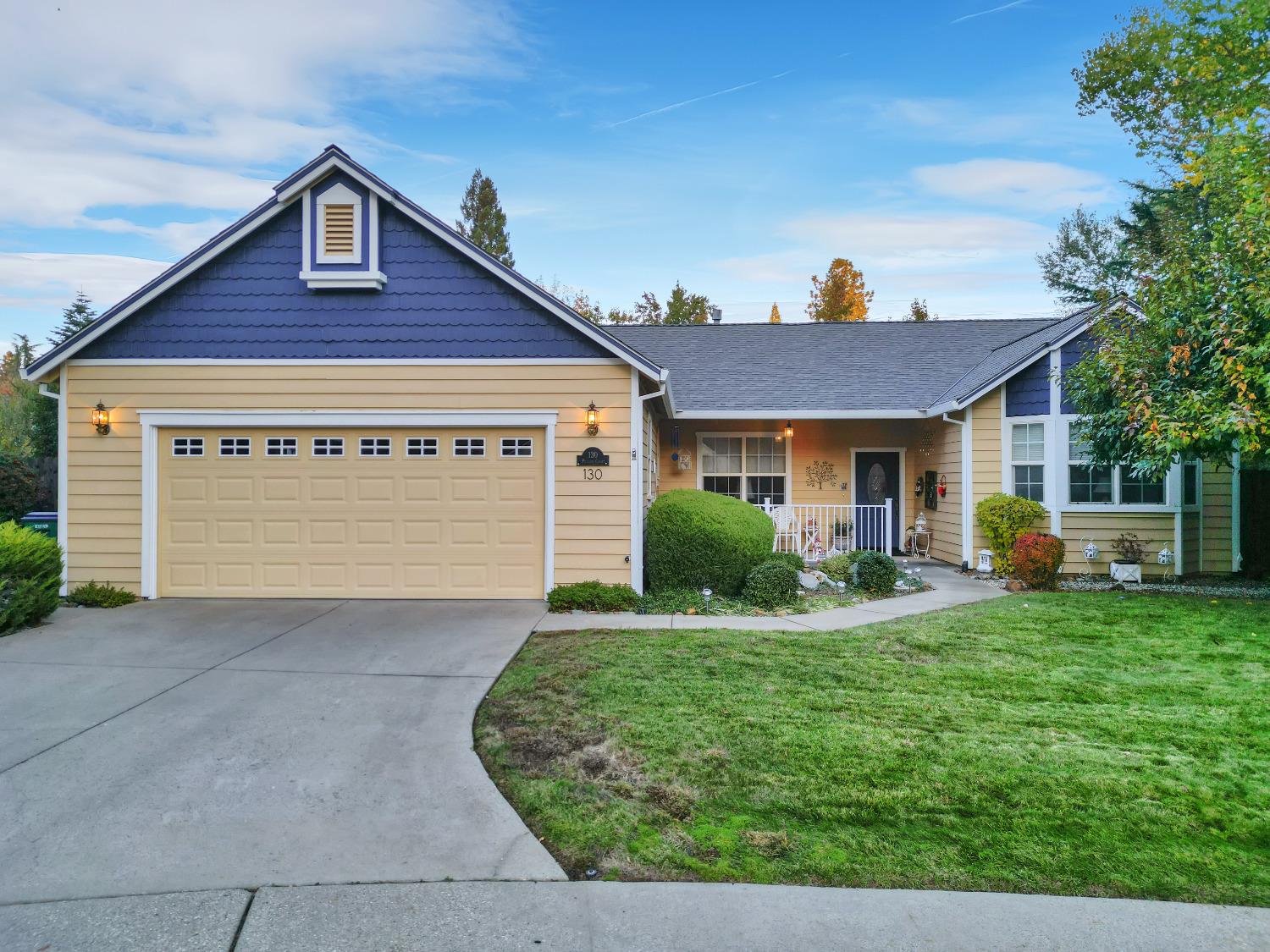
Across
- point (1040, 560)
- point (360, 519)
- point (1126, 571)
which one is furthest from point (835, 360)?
point (360, 519)

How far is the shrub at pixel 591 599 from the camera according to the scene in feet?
27.9

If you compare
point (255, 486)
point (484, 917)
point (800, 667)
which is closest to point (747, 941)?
point (484, 917)

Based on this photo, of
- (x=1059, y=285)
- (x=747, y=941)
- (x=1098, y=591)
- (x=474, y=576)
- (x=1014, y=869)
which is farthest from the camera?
(x=1059, y=285)

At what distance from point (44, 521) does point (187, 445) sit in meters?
3.04

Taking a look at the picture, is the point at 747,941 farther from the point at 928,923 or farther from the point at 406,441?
the point at 406,441

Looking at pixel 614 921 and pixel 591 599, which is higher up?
pixel 591 599

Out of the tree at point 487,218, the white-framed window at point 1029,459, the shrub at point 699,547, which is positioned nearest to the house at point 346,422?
the shrub at point 699,547

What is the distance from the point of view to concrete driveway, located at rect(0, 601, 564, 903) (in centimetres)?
304

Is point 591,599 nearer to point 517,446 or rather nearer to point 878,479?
point 517,446

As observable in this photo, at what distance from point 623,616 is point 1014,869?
556 cm

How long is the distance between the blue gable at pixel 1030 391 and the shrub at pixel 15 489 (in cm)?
1585

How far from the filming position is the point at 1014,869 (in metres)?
2.97

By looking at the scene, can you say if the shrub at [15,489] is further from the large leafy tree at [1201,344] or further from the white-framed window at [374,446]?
the large leafy tree at [1201,344]

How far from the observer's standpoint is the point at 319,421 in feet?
29.3
